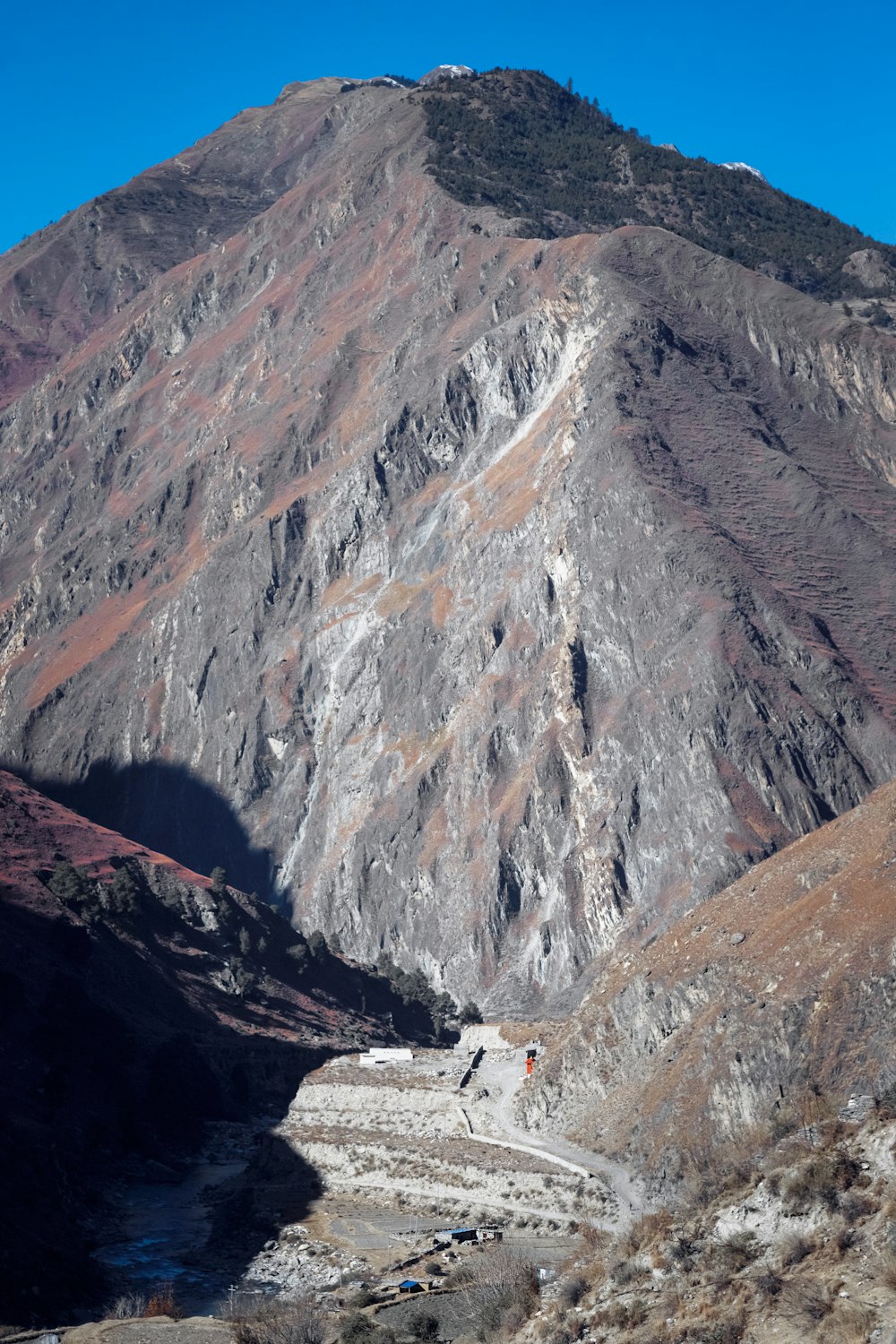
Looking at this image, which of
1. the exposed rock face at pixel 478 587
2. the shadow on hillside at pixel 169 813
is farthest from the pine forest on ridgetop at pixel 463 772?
the shadow on hillside at pixel 169 813

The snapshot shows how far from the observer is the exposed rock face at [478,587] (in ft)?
305

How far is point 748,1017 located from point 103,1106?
3021 cm

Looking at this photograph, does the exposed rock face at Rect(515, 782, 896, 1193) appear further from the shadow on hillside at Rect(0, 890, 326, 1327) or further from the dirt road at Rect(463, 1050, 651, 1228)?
the shadow on hillside at Rect(0, 890, 326, 1327)

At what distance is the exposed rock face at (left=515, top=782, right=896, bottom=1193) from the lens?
34.6m

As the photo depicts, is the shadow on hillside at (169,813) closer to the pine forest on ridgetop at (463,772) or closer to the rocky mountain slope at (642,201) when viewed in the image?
the pine forest on ridgetop at (463,772)

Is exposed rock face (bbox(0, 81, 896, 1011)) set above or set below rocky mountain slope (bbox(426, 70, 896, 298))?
below

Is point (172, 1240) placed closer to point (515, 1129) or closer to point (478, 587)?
point (515, 1129)

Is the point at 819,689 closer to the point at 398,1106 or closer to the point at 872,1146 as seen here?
the point at 398,1106

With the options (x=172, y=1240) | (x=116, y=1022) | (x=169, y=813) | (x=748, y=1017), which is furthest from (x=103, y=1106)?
(x=169, y=813)

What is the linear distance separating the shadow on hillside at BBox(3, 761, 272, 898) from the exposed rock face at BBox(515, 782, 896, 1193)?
76466 mm

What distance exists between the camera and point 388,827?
356ft

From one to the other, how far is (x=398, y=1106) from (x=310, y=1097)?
27.7ft

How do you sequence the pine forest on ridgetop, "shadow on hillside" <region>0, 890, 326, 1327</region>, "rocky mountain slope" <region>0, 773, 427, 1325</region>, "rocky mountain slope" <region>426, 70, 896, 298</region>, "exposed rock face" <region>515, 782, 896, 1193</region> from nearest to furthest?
1. "exposed rock face" <region>515, 782, 896, 1193</region>
2. the pine forest on ridgetop
3. "shadow on hillside" <region>0, 890, 326, 1327</region>
4. "rocky mountain slope" <region>0, 773, 427, 1325</region>
5. "rocky mountain slope" <region>426, 70, 896, 298</region>

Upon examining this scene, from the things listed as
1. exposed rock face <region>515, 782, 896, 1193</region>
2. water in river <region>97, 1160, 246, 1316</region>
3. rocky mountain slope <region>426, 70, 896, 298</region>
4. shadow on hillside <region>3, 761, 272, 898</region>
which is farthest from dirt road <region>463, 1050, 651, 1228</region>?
rocky mountain slope <region>426, 70, 896, 298</region>
